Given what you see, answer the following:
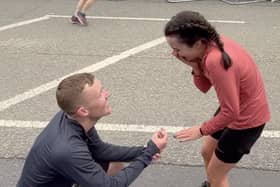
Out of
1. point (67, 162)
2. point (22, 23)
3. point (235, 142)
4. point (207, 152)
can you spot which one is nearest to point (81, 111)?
point (67, 162)

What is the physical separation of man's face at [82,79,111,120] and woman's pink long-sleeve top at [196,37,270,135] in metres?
0.58

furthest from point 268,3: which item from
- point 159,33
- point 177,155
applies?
point 177,155

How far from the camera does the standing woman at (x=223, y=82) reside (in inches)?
117

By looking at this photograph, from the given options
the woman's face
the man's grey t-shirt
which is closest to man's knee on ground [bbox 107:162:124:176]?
the man's grey t-shirt

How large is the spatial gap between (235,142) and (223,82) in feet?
1.49

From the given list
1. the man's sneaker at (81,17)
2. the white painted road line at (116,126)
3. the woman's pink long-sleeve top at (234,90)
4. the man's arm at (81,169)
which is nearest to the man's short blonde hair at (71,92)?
the man's arm at (81,169)

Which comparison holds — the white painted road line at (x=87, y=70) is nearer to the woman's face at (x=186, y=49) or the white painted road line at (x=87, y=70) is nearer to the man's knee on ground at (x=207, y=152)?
the man's knee on ground at (x=207, y=152)

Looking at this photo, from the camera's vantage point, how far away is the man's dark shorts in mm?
3240

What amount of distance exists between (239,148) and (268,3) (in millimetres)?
7806

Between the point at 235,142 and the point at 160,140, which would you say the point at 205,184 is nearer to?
the point at 235,142

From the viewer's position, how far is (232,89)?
117 inches

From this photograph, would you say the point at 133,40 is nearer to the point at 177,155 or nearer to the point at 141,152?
the point at 177,155

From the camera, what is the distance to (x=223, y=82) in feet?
9.72

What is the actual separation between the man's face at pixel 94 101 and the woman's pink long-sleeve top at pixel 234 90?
576 millimetres
